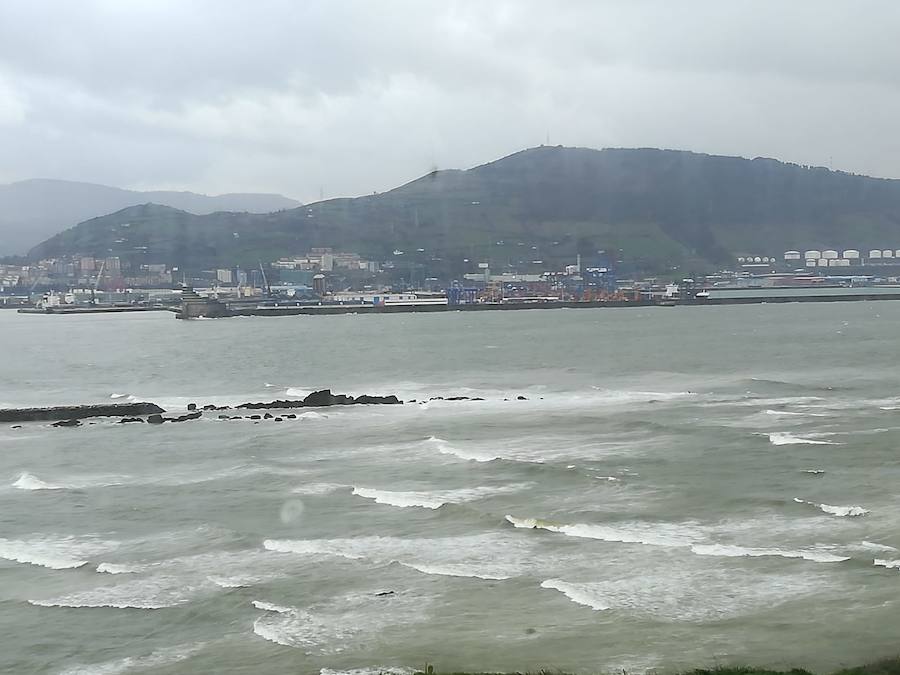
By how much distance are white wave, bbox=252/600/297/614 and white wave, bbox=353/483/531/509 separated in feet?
21.3

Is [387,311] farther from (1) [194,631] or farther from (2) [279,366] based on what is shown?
(1) [194,631]

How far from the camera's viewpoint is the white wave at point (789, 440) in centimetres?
2814

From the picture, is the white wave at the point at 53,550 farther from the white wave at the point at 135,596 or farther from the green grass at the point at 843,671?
the green grass at the point at 843,671

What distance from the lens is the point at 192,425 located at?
124ft

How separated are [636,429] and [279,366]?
36341mm

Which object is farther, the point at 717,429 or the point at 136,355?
the point at 136,355

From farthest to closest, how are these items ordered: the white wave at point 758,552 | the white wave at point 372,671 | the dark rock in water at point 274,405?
1. the dark rock in water at point 274,405
2. the white wave at point 758,552
3. the white wave at point 372,671

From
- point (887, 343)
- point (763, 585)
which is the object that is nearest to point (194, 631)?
point (763, 585)

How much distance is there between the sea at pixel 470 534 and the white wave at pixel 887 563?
0.06 m

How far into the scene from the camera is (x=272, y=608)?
15.5 meters

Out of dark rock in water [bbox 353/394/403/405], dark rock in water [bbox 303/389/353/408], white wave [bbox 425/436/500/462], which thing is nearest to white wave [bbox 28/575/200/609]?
white wave [bbox 425/436/500/462]

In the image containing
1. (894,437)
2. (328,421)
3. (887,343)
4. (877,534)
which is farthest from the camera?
(887,343)

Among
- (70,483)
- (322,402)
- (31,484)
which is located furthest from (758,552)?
(322,402)

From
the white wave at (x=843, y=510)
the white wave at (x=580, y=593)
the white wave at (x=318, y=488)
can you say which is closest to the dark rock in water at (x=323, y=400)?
the white wave at (x=318, y=488)
